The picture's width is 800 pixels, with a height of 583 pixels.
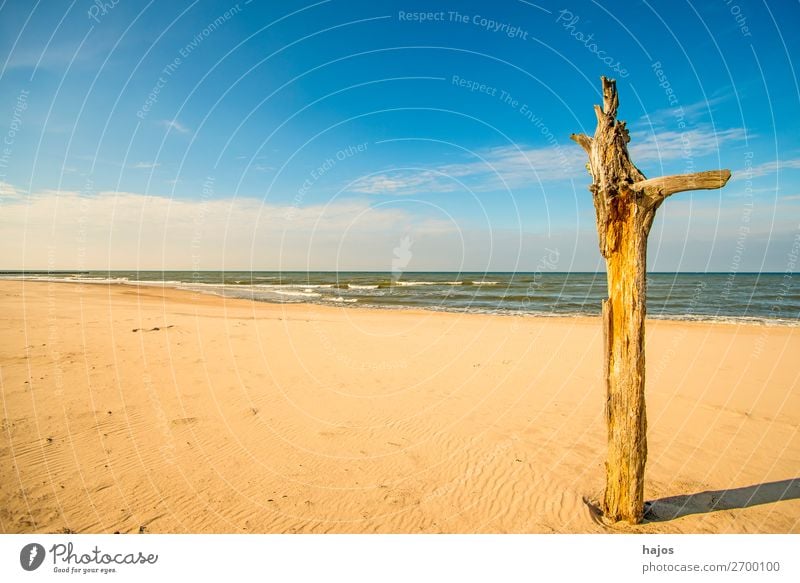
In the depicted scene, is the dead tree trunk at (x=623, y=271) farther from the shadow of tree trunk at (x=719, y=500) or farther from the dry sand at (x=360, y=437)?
the dry sand at (x=360, y=437)

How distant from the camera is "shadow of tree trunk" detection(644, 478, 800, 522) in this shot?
5.12m

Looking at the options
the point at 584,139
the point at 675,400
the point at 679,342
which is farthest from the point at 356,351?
the point at 679,342

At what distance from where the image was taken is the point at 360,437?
744cm

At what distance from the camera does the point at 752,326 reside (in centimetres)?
2025

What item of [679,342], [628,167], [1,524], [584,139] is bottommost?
[1,524]

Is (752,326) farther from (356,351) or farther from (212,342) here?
(212,342)

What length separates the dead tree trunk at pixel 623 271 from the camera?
4379 millimetres

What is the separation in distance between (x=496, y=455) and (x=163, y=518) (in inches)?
193
